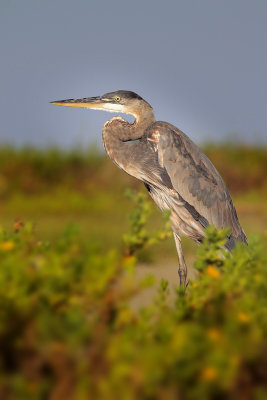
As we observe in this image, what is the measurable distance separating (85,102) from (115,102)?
0.32m

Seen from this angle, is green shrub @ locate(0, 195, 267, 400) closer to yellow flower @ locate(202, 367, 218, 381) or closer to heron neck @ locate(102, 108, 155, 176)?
yellow flower @ locate(202, 367, 218, 381)

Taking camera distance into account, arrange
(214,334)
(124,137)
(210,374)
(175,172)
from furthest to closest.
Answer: (124,137) → (175,172) → (214,334) → (210,374)

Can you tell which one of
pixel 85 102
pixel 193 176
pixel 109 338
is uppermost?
pixel 85 102

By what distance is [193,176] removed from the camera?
198 inches

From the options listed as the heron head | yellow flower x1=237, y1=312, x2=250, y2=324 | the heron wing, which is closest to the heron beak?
the heron head

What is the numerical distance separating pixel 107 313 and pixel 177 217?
3.56 metres

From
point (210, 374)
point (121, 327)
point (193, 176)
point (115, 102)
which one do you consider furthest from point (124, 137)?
point (210, 374)

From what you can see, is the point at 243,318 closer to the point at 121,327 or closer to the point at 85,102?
the point at 121,327

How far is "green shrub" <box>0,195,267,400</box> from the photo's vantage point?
1.37 metres

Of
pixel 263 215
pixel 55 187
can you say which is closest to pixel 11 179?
pixel 55 187

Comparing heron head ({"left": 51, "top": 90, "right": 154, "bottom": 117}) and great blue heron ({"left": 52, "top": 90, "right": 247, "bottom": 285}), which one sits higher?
heron head ({"left": 51, "top": 90, "right": 154, "bottom": 117})

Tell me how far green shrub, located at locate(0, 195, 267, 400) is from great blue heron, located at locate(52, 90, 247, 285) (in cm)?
305

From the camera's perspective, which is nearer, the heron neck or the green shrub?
the green shrub

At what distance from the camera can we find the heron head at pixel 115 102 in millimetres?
5504
